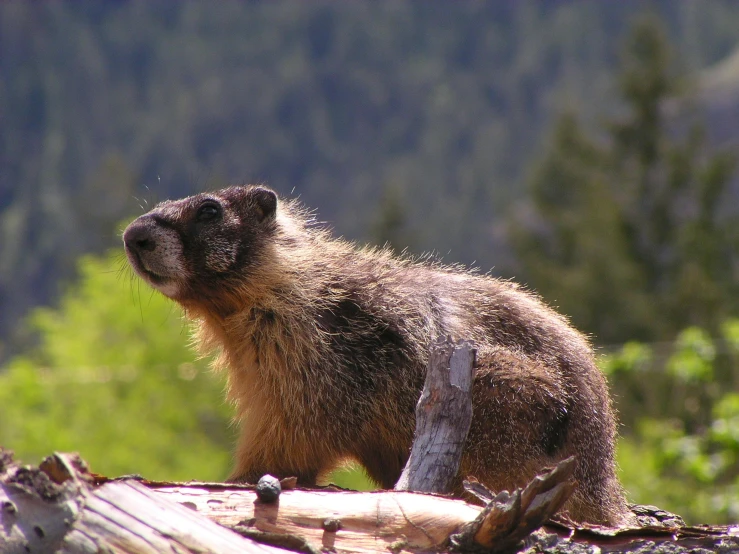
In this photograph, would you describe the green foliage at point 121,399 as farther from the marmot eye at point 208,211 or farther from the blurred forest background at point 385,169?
the marmot eye at point 208,211

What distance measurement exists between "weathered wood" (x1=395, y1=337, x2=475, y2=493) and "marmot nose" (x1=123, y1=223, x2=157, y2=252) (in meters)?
2.33

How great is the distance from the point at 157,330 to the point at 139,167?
10443 centimetres

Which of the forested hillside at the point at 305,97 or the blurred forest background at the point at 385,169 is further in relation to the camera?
the forested hillside at the point at 305,97

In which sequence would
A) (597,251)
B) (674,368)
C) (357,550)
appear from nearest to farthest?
(357,550) < (674,368) < (597,251)

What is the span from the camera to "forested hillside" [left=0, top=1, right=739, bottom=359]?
403 feet

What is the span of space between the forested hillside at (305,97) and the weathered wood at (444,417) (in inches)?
3949

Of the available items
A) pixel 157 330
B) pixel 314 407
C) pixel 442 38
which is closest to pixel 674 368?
pixel 314 407

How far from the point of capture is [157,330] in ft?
108

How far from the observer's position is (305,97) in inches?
5645

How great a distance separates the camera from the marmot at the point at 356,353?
18.6 feet

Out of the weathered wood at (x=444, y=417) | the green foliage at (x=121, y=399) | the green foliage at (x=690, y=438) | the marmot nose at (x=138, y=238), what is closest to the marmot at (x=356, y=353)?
the marmot nose at (x=138, y=238)

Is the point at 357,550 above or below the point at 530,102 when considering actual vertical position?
below

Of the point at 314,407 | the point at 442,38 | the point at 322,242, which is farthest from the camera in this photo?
the point at 442,38

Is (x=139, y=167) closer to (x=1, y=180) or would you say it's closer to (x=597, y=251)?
(x=1, y=180)
